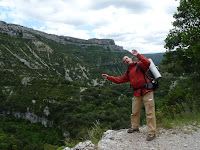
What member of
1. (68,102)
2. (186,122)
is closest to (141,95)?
(186,122)

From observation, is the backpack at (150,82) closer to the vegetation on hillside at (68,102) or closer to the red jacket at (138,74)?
the red jacket at (138,74)

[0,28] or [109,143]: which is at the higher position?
[0,28]

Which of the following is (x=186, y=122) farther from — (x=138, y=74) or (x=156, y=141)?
(x=138, y=74)

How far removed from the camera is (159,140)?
3945 millimetres

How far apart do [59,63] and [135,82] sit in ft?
359

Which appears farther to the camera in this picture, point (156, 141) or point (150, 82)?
point (150, 82)

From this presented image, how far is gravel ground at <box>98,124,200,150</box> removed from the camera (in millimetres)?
3648

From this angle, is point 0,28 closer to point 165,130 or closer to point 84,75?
point 84,75

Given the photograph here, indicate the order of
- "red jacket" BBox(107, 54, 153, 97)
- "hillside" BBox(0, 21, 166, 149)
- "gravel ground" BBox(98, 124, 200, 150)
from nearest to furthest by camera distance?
"gravel ground" BBox(98, 124, 200, 150), "red jacket" BBox(107, 54, 153, 97), "hillside" BBox(0, 21, 166, 149)

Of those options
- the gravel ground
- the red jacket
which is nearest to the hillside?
the gravel ground

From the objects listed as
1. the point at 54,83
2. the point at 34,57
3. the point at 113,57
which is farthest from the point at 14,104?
the point at 113,57

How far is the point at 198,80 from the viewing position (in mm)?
9148

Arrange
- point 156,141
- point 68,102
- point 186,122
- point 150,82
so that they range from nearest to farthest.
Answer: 1. point 156,141
2. point 150,82
3. point 186,122
4. point 68,102

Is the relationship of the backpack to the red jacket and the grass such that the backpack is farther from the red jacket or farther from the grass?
the grass
